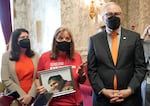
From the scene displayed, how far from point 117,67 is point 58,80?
1.94 feet

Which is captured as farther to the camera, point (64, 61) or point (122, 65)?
point (64, 61)

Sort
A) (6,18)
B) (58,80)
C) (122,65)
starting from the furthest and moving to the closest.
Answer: (6,18)
(58,80)
(122,65)

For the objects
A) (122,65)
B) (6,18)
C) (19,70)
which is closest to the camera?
(122,65)

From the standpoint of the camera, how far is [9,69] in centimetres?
301

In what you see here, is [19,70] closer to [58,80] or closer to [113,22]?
[58,80]

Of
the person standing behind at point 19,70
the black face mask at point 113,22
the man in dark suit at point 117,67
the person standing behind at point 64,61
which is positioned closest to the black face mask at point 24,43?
the person standing behind at point 19,70

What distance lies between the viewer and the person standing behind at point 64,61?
107 inches

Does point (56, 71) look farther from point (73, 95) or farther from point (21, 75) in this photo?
point (21, 75)

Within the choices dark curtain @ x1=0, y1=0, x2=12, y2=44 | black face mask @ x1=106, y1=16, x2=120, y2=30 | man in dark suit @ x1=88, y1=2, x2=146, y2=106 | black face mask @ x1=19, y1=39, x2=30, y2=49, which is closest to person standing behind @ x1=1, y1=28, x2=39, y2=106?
black face mask @ x1=19, y1=39, x2=30, y2=49

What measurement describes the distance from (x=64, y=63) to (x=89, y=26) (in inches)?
124

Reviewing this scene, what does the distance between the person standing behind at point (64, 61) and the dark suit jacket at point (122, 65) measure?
159 mm

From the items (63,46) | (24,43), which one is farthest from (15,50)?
(63,46)

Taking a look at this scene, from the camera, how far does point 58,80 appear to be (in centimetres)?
273

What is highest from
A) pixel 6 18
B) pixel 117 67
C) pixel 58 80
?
pixel 6 18
